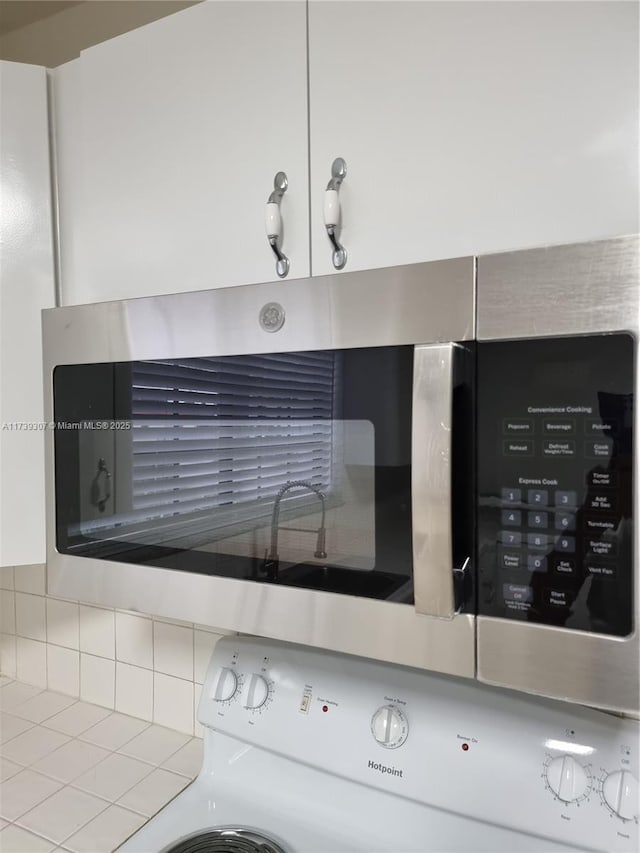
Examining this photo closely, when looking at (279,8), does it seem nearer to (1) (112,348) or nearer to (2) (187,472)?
(1) (112,348)

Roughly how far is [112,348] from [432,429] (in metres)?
0.44

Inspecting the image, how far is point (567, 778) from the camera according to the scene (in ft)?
2.45

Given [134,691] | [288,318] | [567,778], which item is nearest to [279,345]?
[288,318]

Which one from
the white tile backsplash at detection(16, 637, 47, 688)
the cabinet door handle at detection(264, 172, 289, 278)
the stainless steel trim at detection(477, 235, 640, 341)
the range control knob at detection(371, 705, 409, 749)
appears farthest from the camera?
the white tile backsplash at detection(16, 637, 47, 688)

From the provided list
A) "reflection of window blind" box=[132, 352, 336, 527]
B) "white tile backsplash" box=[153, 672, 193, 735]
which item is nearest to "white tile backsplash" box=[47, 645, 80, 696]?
"white tile backsplash" box=[153, 672, 193, 735]

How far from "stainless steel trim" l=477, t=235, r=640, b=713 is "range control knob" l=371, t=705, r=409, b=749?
1.07 feet

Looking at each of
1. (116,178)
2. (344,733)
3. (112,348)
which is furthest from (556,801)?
(116,178)

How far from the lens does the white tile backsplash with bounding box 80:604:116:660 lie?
4.41 feet

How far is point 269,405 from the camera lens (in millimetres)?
673

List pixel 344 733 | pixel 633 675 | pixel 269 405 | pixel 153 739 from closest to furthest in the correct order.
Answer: pixel 633 675, pixel 269 405, pixel 344 733, pixel 153 739

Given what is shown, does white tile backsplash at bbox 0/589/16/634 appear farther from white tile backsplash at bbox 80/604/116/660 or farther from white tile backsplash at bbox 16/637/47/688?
white tile backsplash at bbox 80/604/116/660

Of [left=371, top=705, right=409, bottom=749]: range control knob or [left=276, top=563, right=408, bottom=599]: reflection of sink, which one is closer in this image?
[left=276, top=563, right=408, bottom=599]: reflection of sink

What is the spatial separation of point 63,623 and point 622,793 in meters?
1.19

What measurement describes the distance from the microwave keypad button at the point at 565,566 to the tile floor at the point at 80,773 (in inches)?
30.9
